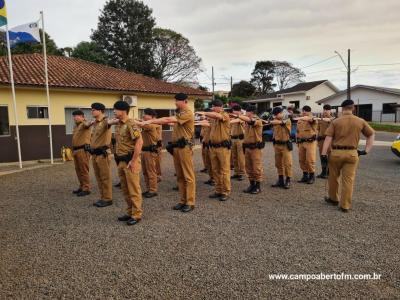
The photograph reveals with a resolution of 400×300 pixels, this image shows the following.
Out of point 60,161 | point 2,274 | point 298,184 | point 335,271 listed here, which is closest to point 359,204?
point 298,184

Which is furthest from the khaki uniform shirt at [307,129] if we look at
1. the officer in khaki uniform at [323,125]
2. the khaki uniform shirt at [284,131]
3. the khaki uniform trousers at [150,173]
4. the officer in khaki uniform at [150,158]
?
the khaki uniform trousers at [150,173]

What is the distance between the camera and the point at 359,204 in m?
5.51

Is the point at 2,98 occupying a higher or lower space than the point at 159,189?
higher

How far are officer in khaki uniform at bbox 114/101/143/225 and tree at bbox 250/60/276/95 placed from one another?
56.1 meters

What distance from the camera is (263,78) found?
2317 inches

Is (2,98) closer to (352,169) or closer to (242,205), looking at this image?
(242,205)

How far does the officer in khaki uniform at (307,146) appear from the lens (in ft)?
24.1

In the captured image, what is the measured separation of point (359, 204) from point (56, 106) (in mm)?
11987

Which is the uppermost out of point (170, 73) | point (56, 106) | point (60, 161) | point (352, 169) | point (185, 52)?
point (185, 52)

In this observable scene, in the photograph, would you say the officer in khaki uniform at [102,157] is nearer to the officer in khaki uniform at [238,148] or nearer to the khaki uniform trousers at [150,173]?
the khaki uniform trousers at [150,173]

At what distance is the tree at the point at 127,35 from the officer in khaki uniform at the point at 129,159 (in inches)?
1218

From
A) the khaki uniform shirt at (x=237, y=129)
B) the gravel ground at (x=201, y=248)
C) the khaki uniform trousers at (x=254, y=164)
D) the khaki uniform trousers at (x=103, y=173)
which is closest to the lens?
the gravel ground at (x=201, y=248)

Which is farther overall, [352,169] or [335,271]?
[352,169]

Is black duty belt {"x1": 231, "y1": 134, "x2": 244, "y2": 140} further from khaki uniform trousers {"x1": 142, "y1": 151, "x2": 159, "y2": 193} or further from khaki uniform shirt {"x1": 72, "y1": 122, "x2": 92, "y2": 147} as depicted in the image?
khaki uniform shirt {"x1": 72, "y1": 122, "x2": 92, "y2": 147}
